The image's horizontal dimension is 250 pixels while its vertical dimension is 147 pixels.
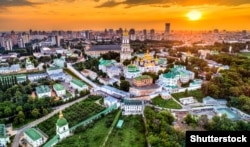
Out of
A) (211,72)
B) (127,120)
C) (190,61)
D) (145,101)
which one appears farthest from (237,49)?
(127,120)

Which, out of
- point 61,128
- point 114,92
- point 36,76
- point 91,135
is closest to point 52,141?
point 61,128

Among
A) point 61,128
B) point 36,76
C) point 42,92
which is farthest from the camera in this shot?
point 36,76

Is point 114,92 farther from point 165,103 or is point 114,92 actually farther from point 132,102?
point 165,103

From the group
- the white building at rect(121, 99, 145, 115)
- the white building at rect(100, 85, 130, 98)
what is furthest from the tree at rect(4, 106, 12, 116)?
the white building at rect(121, 99, 145, 115)

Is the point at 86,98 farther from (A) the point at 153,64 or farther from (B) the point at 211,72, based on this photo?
(B) the point at 211,72

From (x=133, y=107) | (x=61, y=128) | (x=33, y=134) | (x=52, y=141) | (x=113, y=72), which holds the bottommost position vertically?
(x=52, y=141)

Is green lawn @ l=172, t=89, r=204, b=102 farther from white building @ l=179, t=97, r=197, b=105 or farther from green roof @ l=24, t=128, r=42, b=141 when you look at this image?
green roof @ l=24, t=128, r=42, b=141
